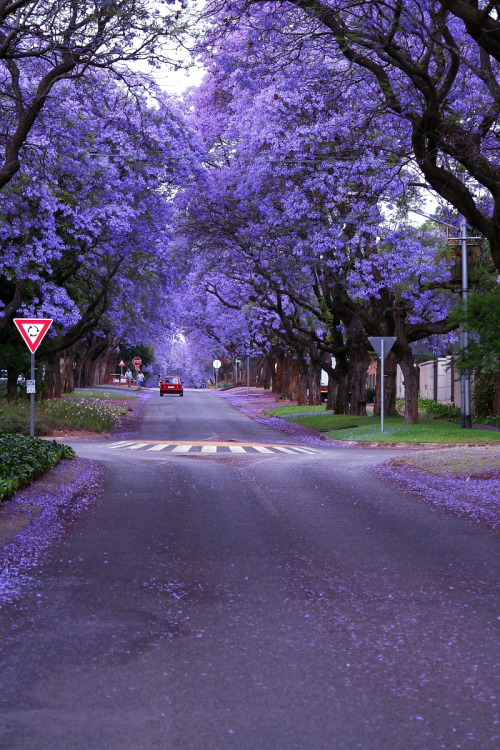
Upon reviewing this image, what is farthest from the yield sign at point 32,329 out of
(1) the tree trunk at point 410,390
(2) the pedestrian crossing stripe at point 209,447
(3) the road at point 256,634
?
(1) the tree trunk at point 410,390

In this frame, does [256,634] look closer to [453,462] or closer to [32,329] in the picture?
[453,462]

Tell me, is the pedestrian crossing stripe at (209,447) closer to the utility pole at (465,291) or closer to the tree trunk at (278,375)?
the utility pole at (465,291)

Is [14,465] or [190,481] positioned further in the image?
[190,481]

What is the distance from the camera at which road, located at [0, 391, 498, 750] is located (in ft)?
14.1

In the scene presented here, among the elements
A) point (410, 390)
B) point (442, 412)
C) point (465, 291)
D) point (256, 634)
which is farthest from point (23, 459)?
point (442, 412)

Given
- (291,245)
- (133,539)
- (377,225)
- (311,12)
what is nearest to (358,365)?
(291,245)

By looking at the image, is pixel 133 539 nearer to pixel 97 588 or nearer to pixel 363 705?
pixel 97 588

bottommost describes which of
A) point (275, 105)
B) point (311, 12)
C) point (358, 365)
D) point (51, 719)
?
point (51, 719)

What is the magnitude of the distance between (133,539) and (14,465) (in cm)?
478

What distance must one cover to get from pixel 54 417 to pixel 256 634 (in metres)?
27.2

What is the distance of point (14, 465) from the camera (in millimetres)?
13797

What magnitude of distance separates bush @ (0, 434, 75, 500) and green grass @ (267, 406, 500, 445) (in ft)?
42.4

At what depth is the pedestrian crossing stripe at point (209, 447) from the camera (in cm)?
2481

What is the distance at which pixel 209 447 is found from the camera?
87.9ft
